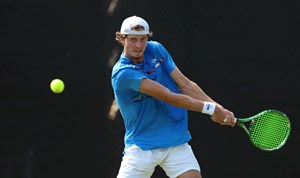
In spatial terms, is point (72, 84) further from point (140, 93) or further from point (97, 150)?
point (140, 93)

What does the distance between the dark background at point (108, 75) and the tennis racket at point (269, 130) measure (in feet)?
3.45

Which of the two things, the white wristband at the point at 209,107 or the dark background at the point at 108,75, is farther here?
the dark background at the point at 108,75

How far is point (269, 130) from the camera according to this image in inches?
185

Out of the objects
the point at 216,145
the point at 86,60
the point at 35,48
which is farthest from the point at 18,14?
the point at 216,145

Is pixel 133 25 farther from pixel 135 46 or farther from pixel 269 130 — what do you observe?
pixel 269 130

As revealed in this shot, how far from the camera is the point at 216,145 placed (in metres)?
5.87

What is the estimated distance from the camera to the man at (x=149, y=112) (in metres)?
4.51

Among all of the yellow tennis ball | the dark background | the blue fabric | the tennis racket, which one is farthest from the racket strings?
the yellow tennis ball

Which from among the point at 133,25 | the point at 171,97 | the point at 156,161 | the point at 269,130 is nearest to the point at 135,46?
the point at 133,25

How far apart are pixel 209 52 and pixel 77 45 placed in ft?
3.79

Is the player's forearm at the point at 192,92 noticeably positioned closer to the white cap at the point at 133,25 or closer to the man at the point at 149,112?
the man at the point at 149,112

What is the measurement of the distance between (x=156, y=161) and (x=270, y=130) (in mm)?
833

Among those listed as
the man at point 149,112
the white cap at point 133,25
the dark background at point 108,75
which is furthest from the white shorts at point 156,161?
the dark background at point 108,75

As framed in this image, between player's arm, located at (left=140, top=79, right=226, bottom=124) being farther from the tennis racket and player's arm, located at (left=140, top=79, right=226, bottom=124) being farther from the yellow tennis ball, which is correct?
the yellow tennis ball
